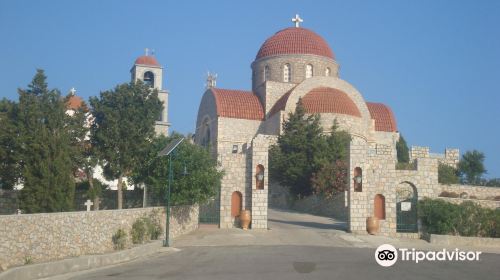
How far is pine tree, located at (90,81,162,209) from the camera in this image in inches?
823

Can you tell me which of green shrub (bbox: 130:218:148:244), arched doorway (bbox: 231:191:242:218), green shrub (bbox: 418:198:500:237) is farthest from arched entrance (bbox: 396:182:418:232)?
green shrub (bbox: 130:218:148:244)

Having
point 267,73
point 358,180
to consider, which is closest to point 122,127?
point 358,180

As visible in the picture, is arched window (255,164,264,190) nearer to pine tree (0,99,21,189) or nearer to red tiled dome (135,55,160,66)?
pine tree (0,99,21,189)

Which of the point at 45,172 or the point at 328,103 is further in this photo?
the point at 328,103

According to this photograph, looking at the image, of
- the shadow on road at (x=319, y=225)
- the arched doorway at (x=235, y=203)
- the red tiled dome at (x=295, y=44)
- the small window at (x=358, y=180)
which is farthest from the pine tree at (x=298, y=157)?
the red tiled dome at (x=295, y=44)

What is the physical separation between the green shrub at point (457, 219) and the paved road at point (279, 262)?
2.39m

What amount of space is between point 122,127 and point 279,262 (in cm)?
1196

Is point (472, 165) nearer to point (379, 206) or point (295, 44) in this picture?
point (295, 44)

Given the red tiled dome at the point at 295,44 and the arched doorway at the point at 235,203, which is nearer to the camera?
the arched doorway at the point at 235,203

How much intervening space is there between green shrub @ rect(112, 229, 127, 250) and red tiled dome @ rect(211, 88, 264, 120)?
924 inches

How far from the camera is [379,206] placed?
1853cm

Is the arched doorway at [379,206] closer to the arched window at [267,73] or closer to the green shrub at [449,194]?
the green shrub at [449,194]

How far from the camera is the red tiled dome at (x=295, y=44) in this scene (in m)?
39.5

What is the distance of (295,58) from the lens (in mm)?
39188
